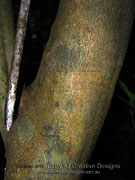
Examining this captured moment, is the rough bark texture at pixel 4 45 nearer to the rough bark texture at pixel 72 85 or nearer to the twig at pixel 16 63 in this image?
the twig at pixel 16 63

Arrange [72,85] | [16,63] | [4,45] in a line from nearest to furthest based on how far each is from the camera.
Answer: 1. [72,85]
2. [16,63]
3. [4,45]

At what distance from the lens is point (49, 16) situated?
8.61 feet

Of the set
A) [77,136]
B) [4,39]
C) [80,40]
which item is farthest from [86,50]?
[4,39]

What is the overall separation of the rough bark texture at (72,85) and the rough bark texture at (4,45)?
216 millimetres

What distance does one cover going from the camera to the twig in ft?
2.77

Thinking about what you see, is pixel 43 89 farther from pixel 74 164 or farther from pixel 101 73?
pixel 74 164

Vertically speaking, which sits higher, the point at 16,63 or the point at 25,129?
the point at 16,63

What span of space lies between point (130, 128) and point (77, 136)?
5.54 feet

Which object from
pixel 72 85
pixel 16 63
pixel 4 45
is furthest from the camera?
pixel 4 45

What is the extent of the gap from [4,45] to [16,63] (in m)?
0.17

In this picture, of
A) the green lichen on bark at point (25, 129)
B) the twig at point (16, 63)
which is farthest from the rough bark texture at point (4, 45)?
the green lichen on bark at point (25, 129)

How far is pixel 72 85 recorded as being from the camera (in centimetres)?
76

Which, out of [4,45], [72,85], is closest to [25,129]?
[72,85]

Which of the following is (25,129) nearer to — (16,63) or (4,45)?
(16,63)
